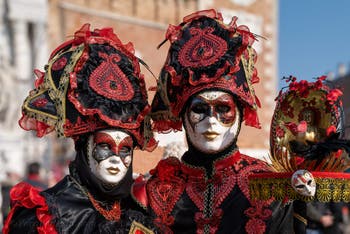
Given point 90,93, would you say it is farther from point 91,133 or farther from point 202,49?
point 202,49

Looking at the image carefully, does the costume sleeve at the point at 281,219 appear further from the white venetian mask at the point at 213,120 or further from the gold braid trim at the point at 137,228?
the gold braid trim at the point at 137,228

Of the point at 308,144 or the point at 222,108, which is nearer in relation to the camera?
the point at 308,144

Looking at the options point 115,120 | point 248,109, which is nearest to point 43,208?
point 115,120

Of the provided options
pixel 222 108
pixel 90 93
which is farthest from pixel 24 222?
pixel 222 108

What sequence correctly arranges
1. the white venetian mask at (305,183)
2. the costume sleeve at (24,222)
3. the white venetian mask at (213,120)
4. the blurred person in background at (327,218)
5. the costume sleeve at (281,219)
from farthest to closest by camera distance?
the blurred person in background at (327,218)
the white venetian mask at (213,120)
the costume sleeve at (281,219)
the costume sleeve at (24,222)
the white venetian mask at (305,183)

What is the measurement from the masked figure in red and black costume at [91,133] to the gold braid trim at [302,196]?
60 cm

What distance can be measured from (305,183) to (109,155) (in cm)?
94

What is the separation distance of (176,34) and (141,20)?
14388 mm

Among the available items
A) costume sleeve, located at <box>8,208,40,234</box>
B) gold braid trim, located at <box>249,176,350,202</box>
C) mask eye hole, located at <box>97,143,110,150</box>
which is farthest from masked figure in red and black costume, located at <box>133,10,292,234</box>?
costume sleeve, located at <box>8,208,40,234</box>

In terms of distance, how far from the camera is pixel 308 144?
306 cm

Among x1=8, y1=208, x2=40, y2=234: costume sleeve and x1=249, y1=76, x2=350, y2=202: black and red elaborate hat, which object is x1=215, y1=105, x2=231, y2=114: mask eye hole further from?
x1=8, y1=208, x2=40, y2=234: costume sleeve

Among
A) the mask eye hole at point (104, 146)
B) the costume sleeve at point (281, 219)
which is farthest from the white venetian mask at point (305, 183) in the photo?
the mask eye hole at point (104, 146)

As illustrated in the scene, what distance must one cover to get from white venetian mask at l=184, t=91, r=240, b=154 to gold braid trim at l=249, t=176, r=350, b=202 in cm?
37

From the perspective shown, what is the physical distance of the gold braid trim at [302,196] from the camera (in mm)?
2828
